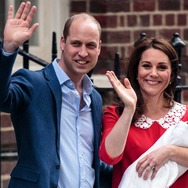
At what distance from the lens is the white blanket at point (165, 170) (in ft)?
13.7

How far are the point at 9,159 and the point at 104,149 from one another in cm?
276

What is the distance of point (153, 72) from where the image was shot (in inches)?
168

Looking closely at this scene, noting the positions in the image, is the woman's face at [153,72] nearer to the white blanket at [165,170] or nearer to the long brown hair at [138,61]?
the long brown hair at [138,61]

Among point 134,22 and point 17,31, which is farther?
point 134,22

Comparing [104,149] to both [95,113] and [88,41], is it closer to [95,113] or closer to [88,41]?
[95,113]

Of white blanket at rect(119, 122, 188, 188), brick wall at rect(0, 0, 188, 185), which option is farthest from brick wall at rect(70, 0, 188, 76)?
white blanket at rect(119, 122, 188, 188)

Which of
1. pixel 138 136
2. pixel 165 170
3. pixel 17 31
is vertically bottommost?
pixel 165 170

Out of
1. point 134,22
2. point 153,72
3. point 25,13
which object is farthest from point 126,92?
point 134,22

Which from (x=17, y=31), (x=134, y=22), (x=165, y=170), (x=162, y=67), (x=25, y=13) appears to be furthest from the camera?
(x=134, y=22)

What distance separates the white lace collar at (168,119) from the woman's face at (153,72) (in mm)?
125

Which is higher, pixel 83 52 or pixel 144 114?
pixel 83 52

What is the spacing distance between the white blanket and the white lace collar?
0.19 ft

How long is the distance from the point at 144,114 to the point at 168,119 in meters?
0.13

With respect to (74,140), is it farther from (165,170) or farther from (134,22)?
(134,22)
